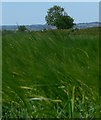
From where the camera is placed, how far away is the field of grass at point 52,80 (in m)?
3.78

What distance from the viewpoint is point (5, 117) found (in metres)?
3.93

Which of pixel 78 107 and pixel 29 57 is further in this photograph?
pixel 29 57

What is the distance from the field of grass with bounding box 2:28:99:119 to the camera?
378 centimetres

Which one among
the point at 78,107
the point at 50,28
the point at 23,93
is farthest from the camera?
the point at 50,28

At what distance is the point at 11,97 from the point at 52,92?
401mm

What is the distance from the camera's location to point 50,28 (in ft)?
15.0

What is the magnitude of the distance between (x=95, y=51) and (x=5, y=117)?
51.7 inches

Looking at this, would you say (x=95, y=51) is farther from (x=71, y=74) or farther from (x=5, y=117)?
(x=5, y=117)

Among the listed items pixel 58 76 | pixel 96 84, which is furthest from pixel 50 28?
pixel 96 84

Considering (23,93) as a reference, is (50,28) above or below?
above

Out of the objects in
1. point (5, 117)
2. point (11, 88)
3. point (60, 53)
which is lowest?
point (5, 117)

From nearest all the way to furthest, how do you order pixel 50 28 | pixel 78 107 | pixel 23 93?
pixel 78 107 → pixel 23 93 → pixel 50 28

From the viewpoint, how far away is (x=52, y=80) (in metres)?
4.09

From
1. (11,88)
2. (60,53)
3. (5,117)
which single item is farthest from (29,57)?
(5,117)
